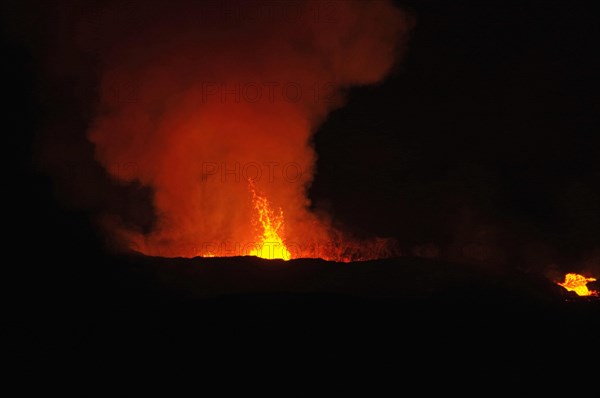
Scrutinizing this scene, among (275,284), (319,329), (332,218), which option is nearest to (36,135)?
(332,218)

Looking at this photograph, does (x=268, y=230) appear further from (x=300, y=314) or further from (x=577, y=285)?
(x=577, y=285)

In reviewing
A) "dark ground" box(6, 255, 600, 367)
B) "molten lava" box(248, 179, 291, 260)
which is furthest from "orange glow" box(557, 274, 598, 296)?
"molten lava" box(248, 179, 291, 260)

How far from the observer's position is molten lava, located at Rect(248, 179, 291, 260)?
59.6ft

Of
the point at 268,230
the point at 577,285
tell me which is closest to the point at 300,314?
the point at 268,230

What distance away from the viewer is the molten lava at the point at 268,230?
18.2 metres

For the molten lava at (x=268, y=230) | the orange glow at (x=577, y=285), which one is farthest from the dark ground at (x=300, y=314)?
the molten lava at (x=268, y=230)

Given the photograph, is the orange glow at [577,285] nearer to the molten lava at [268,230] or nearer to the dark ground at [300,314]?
the dark ground at [300,314]

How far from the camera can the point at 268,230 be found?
18.6 m

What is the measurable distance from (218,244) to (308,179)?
4.20 m

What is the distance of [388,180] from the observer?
93.8 ft

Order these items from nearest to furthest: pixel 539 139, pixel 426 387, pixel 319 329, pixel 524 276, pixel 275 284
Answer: pixel 426 387 < pixel 319 329 < pixel 275 284 < pixel 524 276 < pixel 539 139

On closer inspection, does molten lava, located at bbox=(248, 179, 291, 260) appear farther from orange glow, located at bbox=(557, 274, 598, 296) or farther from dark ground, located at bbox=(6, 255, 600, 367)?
orange glow, located at bbox=(557, 274, 598, 296)

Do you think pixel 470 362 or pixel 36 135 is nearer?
pixel 470 362

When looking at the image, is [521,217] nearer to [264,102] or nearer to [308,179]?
[308,179]
